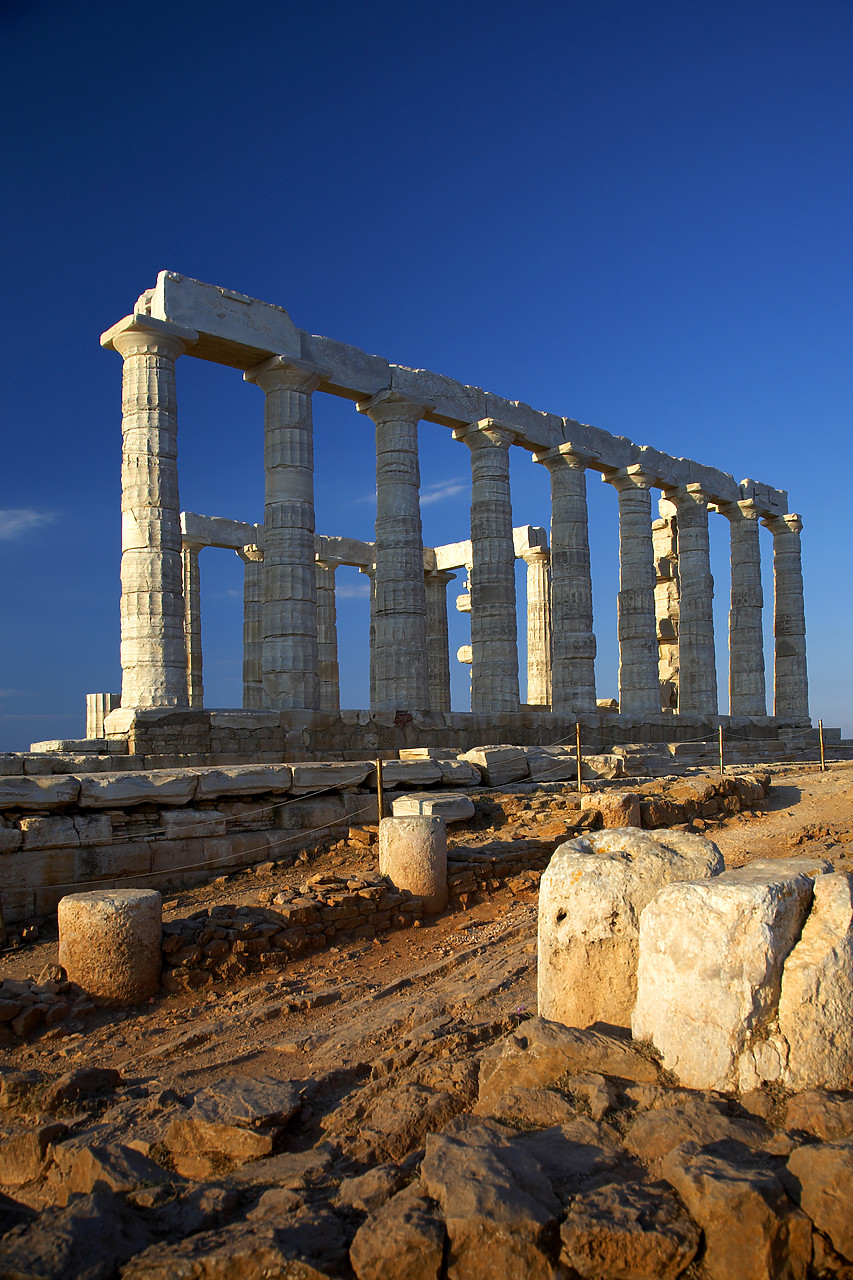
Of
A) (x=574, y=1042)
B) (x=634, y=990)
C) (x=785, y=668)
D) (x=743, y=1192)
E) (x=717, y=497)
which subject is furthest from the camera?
(x=785, y=668)

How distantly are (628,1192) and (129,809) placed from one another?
29.0 feet

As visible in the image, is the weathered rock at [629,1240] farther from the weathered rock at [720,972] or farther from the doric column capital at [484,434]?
the doric column capital at [484,434]

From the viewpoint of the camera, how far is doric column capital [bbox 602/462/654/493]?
89.6 ft

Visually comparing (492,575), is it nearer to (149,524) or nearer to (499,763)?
(499,763)

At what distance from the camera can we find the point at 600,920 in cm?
504

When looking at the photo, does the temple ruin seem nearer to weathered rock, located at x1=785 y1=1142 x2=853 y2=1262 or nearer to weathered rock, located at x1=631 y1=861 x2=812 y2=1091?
weathered rock, located at x1=631 y1=861 x2=812 y2=1091

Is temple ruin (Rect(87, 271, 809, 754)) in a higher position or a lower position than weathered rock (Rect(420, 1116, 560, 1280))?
higher

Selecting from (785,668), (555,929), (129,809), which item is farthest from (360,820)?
(785,668)

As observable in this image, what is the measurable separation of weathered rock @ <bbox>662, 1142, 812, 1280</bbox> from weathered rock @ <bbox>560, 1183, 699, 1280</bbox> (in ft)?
0.26

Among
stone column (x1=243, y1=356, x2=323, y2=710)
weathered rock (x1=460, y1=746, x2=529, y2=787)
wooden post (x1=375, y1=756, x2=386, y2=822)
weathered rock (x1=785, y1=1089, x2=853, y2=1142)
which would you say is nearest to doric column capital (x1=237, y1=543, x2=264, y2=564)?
stone column (x1=243, y1=356, x2=323, y2=710)

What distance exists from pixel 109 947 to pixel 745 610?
92.5 feet

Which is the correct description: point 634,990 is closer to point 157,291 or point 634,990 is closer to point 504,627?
point 157,291

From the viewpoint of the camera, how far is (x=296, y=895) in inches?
379

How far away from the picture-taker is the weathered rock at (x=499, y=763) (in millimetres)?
15758
